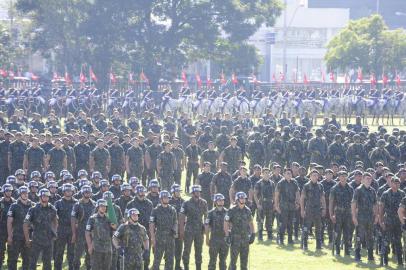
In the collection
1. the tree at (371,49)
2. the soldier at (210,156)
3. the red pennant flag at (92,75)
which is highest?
the tree at (371,49)

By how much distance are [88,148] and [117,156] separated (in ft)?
2.87

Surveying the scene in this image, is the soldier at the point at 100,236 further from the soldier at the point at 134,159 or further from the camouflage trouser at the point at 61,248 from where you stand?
the soldier at the point at 134,159

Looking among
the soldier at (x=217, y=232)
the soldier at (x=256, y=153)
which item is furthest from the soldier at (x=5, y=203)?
the soldier at (x=256, y=153)

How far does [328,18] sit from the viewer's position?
12612 cm

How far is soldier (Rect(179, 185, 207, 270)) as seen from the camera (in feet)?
67.6

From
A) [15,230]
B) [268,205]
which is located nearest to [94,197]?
[15,230]

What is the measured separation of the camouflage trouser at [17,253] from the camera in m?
20.5

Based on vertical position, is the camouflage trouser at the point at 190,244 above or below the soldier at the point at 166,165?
below

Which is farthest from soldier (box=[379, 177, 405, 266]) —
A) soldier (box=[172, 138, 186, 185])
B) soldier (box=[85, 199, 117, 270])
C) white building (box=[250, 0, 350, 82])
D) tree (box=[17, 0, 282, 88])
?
white building (box=[250, 0, 350, 82])

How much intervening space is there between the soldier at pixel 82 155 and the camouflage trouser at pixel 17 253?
30.7 feet

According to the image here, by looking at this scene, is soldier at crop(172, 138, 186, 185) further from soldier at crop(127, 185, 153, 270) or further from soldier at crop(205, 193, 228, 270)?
soldier at crop(205, 193, 228, 270)

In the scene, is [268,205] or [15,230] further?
[268,205]

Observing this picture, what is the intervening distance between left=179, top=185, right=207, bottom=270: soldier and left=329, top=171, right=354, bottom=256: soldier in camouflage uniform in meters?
3.74

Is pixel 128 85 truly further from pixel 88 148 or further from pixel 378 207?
pixel 378 207
